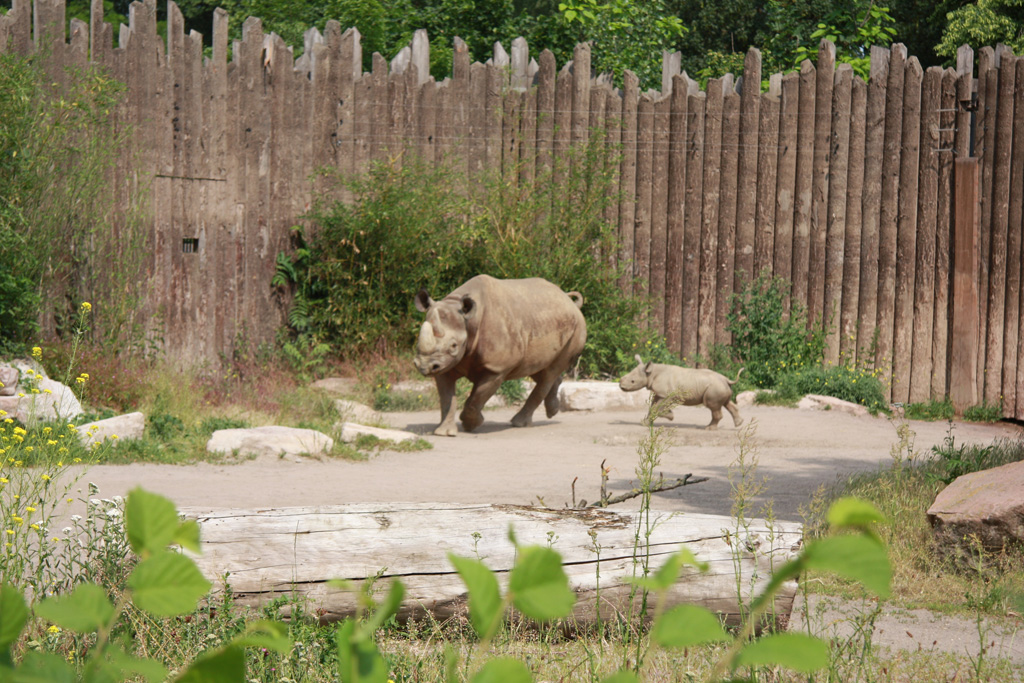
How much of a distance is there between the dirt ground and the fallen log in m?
0.60

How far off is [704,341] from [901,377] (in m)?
2.13

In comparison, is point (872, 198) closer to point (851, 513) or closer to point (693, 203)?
point (693, 203)

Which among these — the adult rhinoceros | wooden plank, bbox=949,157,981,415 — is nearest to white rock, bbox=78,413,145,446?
the adult rhinoceros

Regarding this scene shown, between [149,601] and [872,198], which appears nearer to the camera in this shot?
[149,601]

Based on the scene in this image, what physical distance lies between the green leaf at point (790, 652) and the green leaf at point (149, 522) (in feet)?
1.01

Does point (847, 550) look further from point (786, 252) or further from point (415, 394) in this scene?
point (786, 252)

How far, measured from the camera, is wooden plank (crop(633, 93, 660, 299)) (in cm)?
1111

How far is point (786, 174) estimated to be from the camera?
10.9 m

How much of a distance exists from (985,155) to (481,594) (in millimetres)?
11253

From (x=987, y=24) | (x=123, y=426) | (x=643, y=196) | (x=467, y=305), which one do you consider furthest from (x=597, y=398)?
(x=987, y=24)

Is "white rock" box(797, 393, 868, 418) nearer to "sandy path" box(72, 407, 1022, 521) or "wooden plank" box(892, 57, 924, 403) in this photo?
"sandy path" box(72, 407, 1022, 521)

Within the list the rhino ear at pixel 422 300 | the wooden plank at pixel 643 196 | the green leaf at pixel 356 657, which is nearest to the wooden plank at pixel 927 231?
the wooden plank at pixel 643 196

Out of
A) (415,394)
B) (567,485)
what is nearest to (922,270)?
(415,394)

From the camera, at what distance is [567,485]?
20.1 feet
